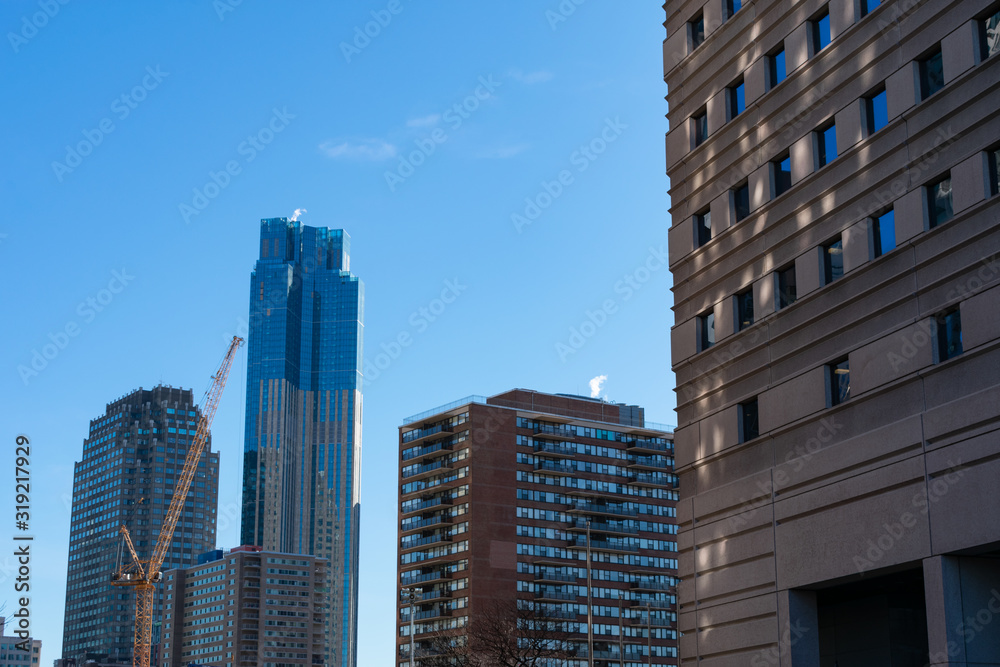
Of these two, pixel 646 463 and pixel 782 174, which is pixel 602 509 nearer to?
pixel 646 463

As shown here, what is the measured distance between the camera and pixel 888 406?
131 ft

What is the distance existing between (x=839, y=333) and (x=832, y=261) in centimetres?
290

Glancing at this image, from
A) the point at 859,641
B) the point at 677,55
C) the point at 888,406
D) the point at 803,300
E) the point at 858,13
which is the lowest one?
the point at 859,641

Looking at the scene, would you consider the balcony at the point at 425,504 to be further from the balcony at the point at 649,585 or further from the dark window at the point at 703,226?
the dark window at the point at 703,226

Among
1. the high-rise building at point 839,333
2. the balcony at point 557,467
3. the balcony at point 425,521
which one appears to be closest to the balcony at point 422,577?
the balcony at point 425,521

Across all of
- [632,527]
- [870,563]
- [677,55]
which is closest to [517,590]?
[632,527]

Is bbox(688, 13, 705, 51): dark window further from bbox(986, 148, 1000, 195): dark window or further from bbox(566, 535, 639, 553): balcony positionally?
→ bbox(566, 535, 639, 553): balcony

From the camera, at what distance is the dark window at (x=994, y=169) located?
36875 mm

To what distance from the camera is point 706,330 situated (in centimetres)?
5181

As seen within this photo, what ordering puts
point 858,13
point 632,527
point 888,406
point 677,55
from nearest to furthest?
point 888,406 → point 858,13 → point 677,55 → point 632,527

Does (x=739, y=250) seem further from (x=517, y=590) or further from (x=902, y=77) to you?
(x=517, y=590)

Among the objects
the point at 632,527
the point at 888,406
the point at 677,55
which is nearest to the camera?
the point at 888,406

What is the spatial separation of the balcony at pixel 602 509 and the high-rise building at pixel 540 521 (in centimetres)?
21

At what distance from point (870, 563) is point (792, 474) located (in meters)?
5.18
